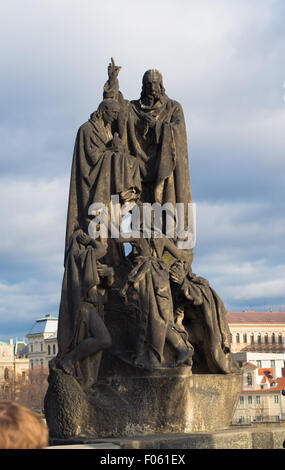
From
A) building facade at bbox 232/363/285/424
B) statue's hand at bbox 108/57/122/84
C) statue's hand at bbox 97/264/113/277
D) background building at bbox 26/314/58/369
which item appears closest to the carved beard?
statue's hand at bbox 108/57/122/84

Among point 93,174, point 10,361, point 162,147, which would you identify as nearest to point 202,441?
point 93,174

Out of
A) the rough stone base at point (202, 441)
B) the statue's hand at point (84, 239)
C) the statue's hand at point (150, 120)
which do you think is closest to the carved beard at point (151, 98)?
the statue's hand at point (150, 120)

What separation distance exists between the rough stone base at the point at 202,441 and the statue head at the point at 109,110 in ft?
12.5

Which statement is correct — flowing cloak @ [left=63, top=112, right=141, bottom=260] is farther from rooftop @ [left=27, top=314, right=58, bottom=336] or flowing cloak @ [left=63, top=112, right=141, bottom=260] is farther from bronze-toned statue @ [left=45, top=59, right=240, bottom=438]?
rooftop @ [left=27, top=314, right=58, bottom=336]

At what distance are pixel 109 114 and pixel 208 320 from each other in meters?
2.73

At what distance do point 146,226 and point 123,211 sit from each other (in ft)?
1.06

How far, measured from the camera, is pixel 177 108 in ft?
31.2

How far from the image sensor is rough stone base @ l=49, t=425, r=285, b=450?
6.80 metres

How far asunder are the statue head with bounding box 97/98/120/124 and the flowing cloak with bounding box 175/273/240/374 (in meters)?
2.12

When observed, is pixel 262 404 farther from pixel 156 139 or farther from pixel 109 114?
pixel 109 114

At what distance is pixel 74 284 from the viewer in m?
7.99

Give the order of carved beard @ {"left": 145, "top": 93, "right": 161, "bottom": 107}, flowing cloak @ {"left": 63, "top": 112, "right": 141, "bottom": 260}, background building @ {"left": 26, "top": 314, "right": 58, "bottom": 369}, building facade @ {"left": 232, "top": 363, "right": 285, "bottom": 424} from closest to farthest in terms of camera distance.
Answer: flowing cloak @ {"left": 63, "top": 112, "right": 141, "bottom": 260} < carved beard @ {"left": 145, "top": 93, "right": 161, "bottom": 107} < building facade @ {"left": 232, "top": 363, "right": 285, "bottom": 424} < background building @ {"left": 26, "top": 314, "right": 58, "bottom": 369}

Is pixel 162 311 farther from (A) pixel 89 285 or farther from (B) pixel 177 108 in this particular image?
(B) pixel 177 108

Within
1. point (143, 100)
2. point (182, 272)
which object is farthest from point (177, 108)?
point (182, 272)
